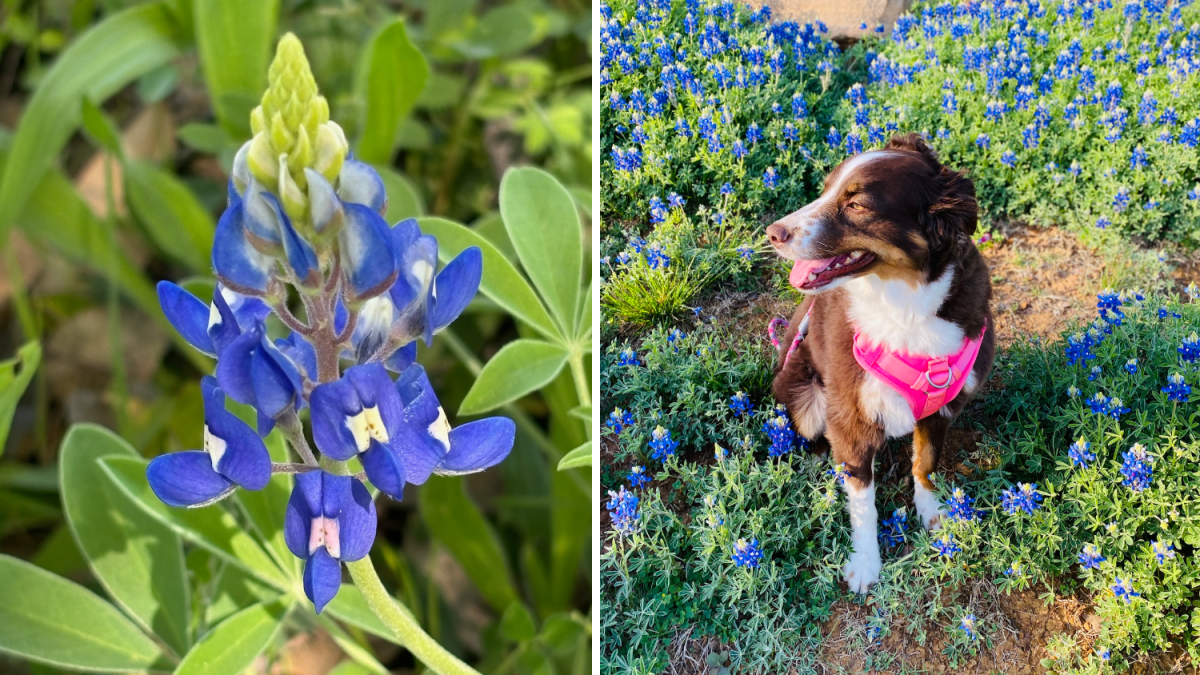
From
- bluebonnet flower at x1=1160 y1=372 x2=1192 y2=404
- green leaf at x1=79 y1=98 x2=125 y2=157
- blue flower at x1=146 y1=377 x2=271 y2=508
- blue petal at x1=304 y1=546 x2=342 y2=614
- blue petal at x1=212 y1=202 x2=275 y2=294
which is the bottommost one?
bluebonnet flower at x1=1160 y1=372 x2=1192 y2=404

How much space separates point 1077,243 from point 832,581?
2.94 feet

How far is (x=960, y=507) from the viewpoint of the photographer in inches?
77.8

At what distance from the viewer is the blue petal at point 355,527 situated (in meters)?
1.37

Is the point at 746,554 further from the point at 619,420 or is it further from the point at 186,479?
the point at 186,479

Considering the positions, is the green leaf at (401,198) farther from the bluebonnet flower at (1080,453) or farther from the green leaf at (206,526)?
the bluebonnet flower at (1080,453)

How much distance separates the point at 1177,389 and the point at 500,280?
4.11 ft

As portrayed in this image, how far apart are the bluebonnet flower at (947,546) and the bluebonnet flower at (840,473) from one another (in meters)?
0.22

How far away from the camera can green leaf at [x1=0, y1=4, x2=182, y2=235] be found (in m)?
2.73

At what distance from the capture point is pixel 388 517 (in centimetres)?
301

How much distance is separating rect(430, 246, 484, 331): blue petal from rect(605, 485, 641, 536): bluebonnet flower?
0.62 meters

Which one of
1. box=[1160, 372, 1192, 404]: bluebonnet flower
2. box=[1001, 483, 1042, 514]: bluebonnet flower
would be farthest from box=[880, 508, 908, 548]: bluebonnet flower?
box=[1160, 372, 1192, 404]: bluebonnet flower

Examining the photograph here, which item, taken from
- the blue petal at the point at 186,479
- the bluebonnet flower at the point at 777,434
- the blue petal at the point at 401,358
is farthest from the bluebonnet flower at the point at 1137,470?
the blue petal at the point at 186,479

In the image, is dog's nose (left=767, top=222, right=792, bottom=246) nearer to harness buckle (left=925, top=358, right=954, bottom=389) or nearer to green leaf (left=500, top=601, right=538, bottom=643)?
harness buckle (left=925, top=358, right=954, bottom=389)

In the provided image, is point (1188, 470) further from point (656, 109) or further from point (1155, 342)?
point (656, 109)
